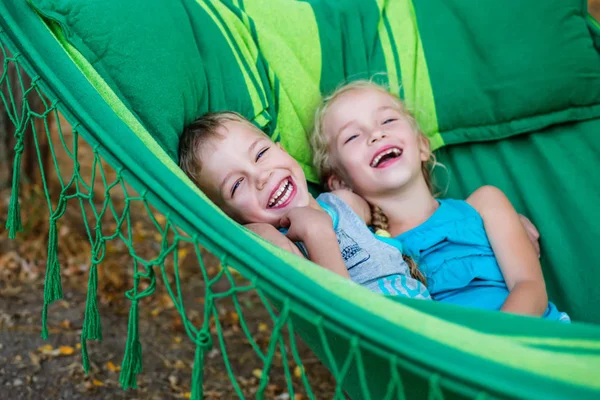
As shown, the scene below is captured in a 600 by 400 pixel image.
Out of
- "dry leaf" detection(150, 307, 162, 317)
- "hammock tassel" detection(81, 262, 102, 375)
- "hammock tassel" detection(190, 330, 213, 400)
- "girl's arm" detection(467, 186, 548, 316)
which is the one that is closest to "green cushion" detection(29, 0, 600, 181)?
"girl's arm" detection(467, 186, 548, 316)

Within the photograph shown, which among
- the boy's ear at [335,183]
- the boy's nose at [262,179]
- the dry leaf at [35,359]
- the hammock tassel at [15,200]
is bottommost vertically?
the dry leaf at [35,359]

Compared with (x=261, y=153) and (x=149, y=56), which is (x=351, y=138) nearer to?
(x=261, y=153)

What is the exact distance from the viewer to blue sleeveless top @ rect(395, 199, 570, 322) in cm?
169

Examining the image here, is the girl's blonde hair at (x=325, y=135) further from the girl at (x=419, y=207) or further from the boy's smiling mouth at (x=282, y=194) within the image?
the boy's smiling mouth at (x=282, y=194)

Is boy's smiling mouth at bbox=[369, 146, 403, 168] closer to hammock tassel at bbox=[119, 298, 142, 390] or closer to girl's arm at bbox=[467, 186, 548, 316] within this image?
girl's arm at bbox=[467, 186, 548, 316]

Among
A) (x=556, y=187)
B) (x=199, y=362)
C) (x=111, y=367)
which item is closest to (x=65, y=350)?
(x=111, y=367)

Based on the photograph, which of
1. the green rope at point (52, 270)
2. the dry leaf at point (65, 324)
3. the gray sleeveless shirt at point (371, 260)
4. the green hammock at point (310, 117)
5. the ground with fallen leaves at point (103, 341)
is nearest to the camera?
the green hammock at point (310, 117)

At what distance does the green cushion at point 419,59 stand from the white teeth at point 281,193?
22 centimetres

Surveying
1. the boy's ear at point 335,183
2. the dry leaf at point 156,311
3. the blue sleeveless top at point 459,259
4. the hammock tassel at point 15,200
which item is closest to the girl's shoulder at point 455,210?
the blue sleeveless top at point 459,259

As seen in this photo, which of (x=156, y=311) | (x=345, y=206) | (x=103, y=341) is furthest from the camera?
(x=156, y=311)

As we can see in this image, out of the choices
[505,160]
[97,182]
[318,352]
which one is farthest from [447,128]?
[97,182]

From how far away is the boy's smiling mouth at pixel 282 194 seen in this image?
5.42 feet

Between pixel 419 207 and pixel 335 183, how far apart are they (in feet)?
0.70

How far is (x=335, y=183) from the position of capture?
6.24 ft
